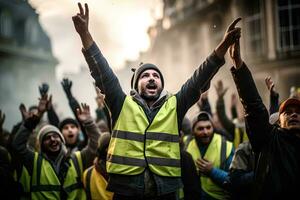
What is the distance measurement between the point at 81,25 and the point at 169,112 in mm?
963

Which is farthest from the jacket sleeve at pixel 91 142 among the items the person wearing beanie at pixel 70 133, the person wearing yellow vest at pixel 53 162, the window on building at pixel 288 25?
the window on building at pixel 288 25

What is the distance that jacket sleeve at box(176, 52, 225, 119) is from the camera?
11.5 ft

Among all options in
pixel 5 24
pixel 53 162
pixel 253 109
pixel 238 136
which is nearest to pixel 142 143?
pixel 253 109

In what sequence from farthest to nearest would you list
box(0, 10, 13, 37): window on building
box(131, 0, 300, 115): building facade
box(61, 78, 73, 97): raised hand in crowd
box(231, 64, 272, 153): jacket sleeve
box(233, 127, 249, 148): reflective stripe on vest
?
box(0, 10, 13, 37): window on building < box(131, 0, 300, 115): building facade < box(233, 127, 249, 148): reflective stripe on vest < box(61, 78, 73, 97): raised hand in crowd < box(231, 64, 272, 153): jacket sleeve

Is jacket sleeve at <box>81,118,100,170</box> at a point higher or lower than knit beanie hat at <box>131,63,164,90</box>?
lower

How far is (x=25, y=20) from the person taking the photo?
29.9 metres

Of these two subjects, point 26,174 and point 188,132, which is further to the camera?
point 188,132

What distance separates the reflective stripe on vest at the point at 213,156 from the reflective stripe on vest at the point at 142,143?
6.56 ft

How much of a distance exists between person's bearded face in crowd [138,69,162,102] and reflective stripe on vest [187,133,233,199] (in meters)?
2.08

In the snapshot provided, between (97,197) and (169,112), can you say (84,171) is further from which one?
(169,112)

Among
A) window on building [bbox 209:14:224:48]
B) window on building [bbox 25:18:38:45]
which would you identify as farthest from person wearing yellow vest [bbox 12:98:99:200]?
window on building [bbox 25:18:38:45]

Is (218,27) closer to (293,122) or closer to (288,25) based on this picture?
(288,25)

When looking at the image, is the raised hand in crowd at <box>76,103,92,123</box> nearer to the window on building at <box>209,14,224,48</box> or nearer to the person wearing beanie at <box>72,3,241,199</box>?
the person wearing beanie at <box>72,3,241,199</box>

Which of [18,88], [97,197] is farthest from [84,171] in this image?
[18,88]
